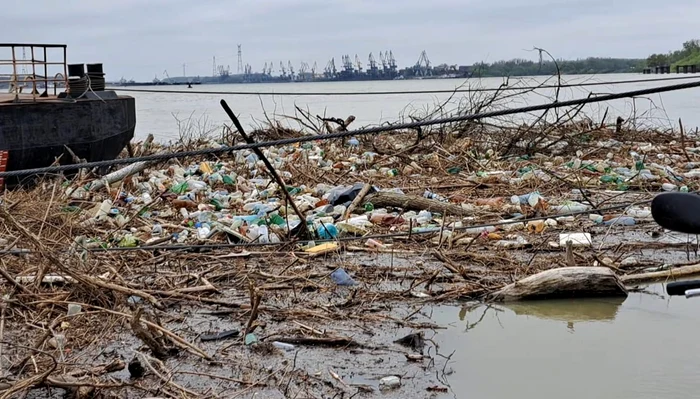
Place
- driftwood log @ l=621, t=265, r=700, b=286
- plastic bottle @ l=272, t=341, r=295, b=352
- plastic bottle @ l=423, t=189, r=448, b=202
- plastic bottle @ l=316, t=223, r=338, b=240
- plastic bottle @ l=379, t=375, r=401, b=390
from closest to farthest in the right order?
1. plastic bottle @ l=379, t=375, r=401, b=390
2. plastic bottle @ l=272, t=341, r=295, b=352
3. driftwood log @ l=621, t=265, r=700, b=286
4. plastic bottle @ l=316, t=223, r=338, b=240
5. plastic bottle @ l=423, t=189, r=448, b=202

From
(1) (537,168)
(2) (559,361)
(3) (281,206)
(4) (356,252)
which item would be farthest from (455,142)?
(2) (559,361)

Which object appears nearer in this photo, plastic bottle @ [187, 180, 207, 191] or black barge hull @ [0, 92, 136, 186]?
plastic bottle @ [187, 180, 207, 191]

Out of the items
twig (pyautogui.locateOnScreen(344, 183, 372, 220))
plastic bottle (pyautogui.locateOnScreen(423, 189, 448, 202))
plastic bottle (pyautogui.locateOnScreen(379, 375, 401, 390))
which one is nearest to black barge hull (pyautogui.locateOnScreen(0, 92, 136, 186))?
twig (pyautogui.locateOnScreen(344, 183, 372, 220))

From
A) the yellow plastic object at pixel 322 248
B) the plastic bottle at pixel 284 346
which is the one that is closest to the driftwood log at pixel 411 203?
the yellow plastic object at pixel 322 248

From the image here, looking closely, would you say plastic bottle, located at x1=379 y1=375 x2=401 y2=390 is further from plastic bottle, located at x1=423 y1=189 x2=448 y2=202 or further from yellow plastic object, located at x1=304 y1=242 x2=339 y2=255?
plastic bottle, located at x1=423 y1=189 x2=448 y2=202

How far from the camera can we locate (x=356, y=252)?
19.1 ft

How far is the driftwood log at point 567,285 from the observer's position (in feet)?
15.3

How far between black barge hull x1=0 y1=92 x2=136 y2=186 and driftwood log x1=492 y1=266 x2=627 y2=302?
5652mm

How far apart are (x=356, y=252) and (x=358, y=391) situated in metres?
2.45

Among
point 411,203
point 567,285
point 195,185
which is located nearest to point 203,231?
point 411,203

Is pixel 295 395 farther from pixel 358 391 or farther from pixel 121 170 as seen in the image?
pixel 121 170

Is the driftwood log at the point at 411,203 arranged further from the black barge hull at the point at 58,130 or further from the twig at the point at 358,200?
the black barge hull at the point at 58,130

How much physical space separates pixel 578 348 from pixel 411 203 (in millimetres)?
3010

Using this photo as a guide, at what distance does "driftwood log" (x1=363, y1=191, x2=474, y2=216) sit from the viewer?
6863mm
